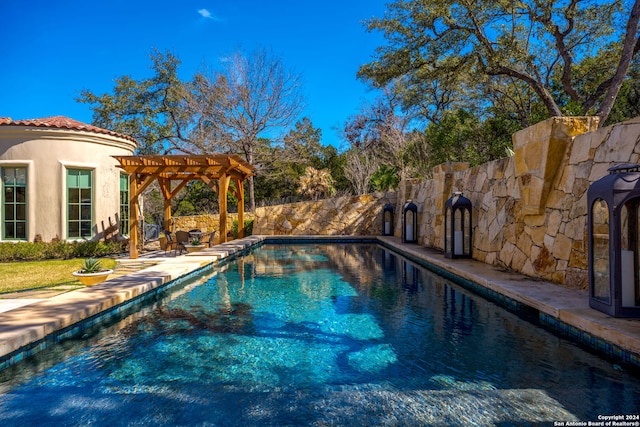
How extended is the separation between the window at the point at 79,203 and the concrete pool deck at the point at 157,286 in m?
4.54

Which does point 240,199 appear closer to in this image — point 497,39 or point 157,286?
point 157,286

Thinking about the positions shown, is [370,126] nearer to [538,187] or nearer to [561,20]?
[561,20]

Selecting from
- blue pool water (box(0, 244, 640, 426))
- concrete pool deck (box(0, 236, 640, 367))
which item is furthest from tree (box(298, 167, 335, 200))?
blue pool water (box(0, 244, 640, 426))

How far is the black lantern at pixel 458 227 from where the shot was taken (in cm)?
973

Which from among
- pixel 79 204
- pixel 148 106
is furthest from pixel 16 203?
pixel 148 106

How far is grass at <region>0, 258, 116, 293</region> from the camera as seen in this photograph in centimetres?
708

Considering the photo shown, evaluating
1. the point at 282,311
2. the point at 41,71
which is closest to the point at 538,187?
the point at 282,311

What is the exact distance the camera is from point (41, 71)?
2930 centimetres

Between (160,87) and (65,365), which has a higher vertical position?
(160,87)

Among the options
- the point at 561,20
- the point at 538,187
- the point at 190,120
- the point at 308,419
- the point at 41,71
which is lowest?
the point at 308,419

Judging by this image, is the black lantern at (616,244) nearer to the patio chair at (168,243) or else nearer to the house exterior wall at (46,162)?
the patio chair at (168,243)

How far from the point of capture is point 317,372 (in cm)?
383

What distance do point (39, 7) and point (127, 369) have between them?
19038mm

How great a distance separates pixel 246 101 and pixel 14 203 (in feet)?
42.4
